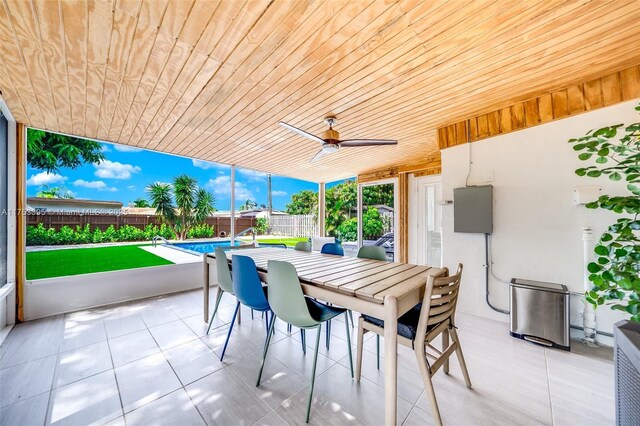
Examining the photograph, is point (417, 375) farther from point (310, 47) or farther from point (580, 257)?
point (310, 47)

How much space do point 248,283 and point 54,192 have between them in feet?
12.6

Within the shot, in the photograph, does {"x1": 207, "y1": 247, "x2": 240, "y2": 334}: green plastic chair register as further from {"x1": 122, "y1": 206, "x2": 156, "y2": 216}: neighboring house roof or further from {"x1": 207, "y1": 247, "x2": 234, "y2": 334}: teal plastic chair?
{"x1": 122, "y1": 206, "x2": 156, "y2": 216}: neighboring house roof

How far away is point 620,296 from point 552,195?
174 cm

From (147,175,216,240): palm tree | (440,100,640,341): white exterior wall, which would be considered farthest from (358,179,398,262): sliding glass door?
(147,175,216,240): palm tree

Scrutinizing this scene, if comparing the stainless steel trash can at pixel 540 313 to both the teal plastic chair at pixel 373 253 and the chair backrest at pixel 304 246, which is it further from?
the chair backrest at pixel 304 246

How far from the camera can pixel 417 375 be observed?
185cm

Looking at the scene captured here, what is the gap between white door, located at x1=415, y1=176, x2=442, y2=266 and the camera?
14.9 ft

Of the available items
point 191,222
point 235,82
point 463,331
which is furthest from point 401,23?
point 191,222

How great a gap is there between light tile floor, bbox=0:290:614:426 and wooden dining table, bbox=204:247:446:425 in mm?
455

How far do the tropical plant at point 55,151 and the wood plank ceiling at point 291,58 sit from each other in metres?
1.58

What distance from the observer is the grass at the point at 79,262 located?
11.1 feet

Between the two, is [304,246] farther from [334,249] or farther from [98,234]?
[98,234]

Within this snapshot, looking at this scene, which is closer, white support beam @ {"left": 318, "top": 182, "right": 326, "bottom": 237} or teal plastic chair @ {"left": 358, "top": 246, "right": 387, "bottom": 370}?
teal plastic chair @ {"left": 358, "top": 246, "right": 387, "bottom": 370}

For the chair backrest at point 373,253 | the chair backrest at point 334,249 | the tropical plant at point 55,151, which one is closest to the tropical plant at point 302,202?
the chair backrest at point 334,249
